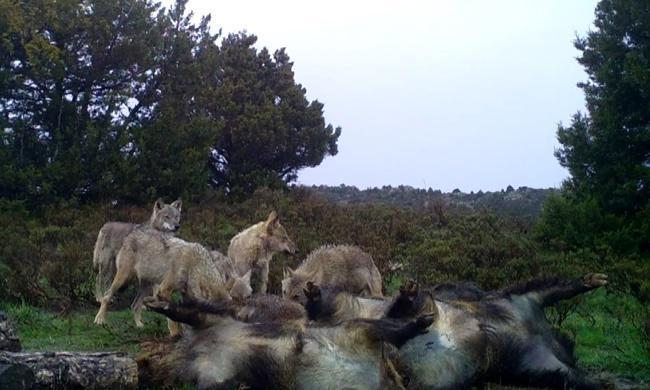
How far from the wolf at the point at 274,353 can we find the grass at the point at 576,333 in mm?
1802

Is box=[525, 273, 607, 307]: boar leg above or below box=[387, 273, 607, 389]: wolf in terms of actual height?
above

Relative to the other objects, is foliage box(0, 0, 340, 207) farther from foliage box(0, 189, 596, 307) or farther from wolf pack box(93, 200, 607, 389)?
wolf pack box(93, 200, 607, 389)

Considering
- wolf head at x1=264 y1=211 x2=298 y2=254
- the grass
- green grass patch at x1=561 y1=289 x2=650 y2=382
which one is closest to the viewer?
green grass patch at x1=561 y1=289 x2=650 y2=382

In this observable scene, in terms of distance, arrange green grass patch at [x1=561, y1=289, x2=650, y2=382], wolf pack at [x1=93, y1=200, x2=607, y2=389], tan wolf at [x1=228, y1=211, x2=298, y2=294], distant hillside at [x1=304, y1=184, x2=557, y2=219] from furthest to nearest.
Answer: distant hillside at [x1=304, y1=184, x2=557, y2=219], tan wolf at [x1=228, y1=211, x2=298, y2=294], green grass patch at [x1=561, y1=289, x2=650, y2=382], wolf pack at [x1=93, y1=200, x2=607, y2=389]

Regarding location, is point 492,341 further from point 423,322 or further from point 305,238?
point 305,238

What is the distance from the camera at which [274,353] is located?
19.0ft

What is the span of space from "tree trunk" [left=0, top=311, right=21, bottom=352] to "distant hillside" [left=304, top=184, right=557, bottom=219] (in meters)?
24.5

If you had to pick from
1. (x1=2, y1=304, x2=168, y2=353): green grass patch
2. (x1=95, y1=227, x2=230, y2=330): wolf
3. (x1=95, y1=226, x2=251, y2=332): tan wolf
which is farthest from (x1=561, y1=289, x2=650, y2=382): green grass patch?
(x1=2, y1=304, x2=168, y2=353): green grass patch

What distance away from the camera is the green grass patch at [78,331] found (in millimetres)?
8477

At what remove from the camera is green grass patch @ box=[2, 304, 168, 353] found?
848 cm

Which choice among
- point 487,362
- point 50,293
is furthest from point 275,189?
point 487,362

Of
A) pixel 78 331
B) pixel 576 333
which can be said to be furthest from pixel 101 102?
pixel 576 333

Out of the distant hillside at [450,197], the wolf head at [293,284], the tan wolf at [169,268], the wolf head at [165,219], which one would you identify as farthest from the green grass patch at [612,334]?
the distant hillside at [450,197]

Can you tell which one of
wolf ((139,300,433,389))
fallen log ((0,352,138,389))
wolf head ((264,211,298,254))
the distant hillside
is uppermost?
the distant hillside
